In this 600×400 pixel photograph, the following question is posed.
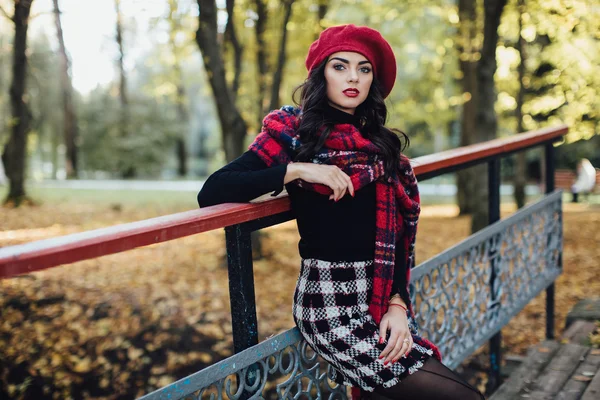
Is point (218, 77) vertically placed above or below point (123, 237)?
above

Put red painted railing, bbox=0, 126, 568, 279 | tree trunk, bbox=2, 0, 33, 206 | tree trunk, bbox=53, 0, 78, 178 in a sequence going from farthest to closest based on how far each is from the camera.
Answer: tree trunk, bbox=53, 0, 78, 178, tree trunk, bbox=2, 0, 33, 206, red painted railing, bbox=0, 126, 568, 279

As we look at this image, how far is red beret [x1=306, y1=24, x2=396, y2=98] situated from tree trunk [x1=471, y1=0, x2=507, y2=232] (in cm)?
609

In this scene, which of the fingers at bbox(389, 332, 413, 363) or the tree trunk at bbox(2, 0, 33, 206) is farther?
the tree trunk at bbox(2, 0, 33, 206)

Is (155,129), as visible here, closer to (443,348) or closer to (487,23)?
(487,23)

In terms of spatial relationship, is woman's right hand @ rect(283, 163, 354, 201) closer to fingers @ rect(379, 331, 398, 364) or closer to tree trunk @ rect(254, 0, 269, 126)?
fingers @ rect(379, 331, 398, 364)

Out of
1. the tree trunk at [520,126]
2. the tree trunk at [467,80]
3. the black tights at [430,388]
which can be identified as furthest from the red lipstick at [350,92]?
the tree trunk at [520,126]

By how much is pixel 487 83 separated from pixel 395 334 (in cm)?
684

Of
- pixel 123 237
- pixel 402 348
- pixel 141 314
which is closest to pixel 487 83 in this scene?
pixel 141 314

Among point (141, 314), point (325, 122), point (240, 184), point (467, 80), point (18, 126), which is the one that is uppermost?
Result: point (467, 80)

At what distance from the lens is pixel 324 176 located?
71.9 inches

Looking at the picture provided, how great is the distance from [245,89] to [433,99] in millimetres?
5518

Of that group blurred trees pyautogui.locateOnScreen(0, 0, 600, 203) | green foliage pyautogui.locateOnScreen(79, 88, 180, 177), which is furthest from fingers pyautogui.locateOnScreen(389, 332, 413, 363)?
green foliage pyautogui.locateOnScreen(79, 88, 180, 177)

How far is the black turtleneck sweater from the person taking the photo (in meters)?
1.86

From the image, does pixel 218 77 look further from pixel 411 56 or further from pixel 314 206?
pixel 411 56
